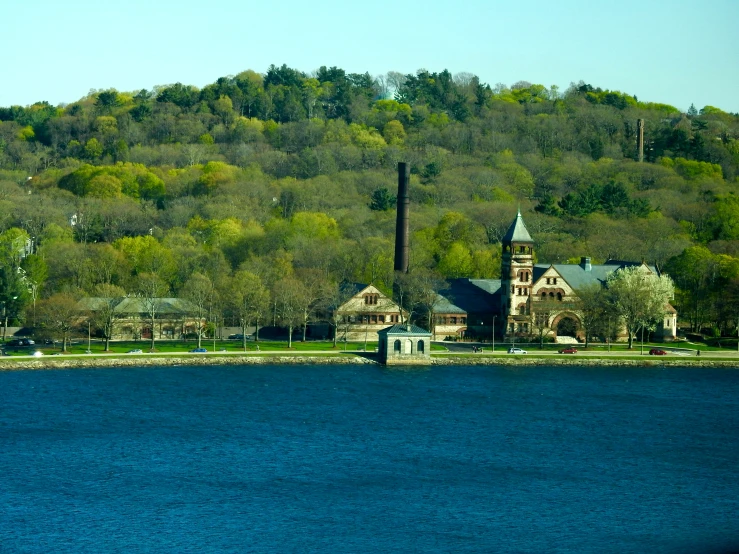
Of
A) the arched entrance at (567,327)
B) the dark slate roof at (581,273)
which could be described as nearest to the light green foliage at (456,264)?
the dark slate roof at (581,273)

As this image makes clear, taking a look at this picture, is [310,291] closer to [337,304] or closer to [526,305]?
[337,304]

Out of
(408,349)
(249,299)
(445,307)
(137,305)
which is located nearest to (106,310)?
(137,305)

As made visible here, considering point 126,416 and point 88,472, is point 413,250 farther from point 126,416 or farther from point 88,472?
point 88,472

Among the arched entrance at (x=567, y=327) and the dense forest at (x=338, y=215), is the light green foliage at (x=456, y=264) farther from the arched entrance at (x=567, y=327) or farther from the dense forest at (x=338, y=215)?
the arched entrance at (x=567, y=327)

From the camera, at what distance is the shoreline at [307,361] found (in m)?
90.1

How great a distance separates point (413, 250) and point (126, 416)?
5879 centimetres

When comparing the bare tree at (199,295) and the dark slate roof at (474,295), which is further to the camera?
the dark slate roof at (474,295)

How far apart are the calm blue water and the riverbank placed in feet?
11.0

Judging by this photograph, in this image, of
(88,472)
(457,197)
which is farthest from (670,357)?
(457,197)

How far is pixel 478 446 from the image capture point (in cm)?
6588

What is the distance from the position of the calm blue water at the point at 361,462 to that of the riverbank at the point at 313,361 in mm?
3347

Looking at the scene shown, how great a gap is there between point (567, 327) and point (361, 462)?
4981 centimetres

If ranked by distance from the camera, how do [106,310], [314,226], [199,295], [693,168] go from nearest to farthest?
[106,310] < [199,295] < [314,226] < [693,168]

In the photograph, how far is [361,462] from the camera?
61.2 meters
